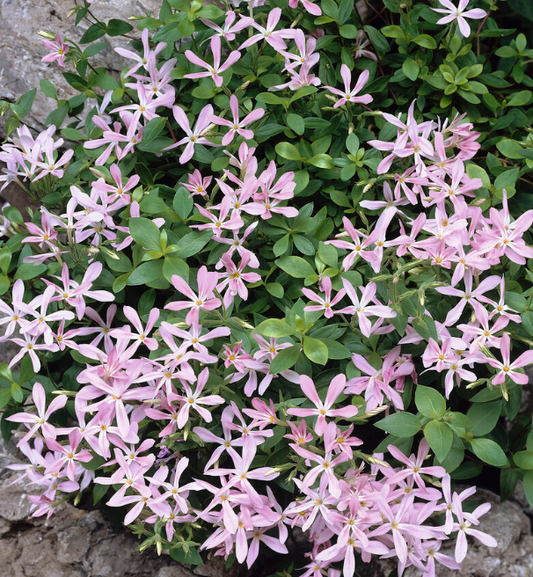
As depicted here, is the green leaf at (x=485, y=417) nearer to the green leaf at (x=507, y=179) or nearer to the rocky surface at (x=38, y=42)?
the green leaf at (x=507, y=179)

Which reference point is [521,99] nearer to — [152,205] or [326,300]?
[326,300]

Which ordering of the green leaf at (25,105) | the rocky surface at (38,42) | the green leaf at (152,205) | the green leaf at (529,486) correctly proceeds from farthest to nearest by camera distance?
1. the rocky surface at (38,42)
2. the green leaf at (25,105)
3. the green leaf at (152,205)
4. the green leaf at (529,486)

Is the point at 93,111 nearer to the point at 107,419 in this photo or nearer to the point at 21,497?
the point at 107,419

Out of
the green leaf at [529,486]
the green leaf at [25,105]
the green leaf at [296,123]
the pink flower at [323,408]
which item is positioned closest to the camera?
the pink flower at [323,408]

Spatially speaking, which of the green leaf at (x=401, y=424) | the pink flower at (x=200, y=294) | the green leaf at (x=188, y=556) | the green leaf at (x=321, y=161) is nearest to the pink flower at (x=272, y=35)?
the green leaf at (x=321, y=161)

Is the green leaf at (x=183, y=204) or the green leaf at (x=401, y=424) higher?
the green leaf at (x=183, y=204)

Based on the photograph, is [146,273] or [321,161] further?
[321,161]

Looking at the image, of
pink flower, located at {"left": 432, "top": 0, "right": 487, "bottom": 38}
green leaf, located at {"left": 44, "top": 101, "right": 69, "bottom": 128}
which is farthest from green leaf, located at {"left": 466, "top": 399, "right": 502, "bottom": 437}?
green leaf, located at {"left": 44, "top": 101, "right": 69, "bottom": 128}

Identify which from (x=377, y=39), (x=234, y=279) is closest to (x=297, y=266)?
(x=234, y=279)
